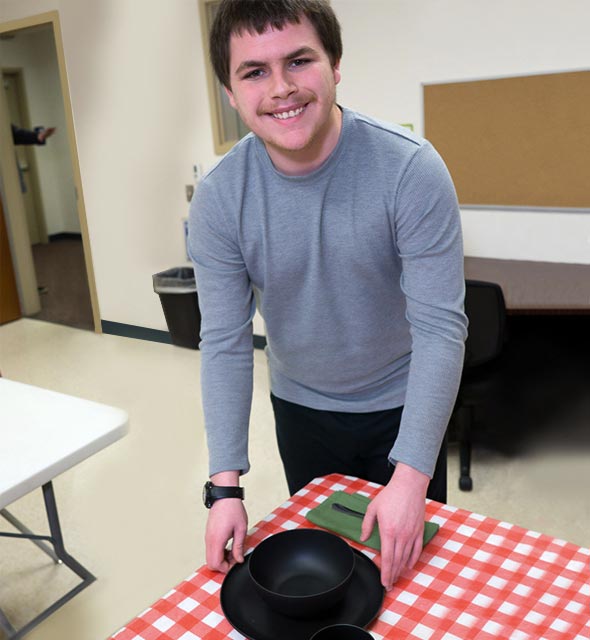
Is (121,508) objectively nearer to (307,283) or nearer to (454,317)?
(307,283)

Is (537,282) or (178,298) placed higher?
(178,298)

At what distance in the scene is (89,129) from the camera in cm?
186

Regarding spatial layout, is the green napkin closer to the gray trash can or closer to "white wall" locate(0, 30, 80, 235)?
the gray trash can

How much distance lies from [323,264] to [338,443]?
0.36 metres

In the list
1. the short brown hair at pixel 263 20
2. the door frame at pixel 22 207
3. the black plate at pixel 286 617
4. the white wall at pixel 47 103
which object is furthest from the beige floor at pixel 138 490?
the short brown hair at pixel 263 20

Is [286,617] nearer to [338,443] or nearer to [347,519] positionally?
[347,519]

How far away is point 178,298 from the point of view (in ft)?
6.50

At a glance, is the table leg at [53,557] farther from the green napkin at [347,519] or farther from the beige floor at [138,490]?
the green napkin at [347,519]

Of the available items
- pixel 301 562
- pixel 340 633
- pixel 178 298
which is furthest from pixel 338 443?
pixel 178 298

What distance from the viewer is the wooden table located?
2.07 meters

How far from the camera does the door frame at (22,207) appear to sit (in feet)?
6.08

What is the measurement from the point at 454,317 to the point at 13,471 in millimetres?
873

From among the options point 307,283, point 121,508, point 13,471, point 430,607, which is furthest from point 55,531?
point 430,607

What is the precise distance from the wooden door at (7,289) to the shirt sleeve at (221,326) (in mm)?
1483
